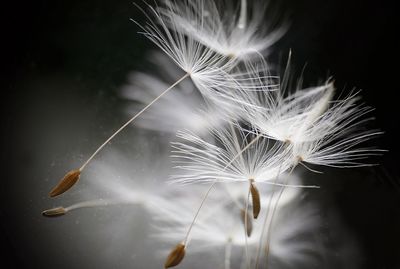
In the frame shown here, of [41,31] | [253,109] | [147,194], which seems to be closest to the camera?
[253,109]

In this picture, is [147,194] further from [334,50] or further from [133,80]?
[334,50]

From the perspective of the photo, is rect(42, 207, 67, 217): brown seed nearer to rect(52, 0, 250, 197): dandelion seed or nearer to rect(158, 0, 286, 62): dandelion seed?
rect(52, 0, 250, 197): dandelion seed

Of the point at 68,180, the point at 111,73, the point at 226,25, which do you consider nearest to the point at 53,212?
the point at 68,180

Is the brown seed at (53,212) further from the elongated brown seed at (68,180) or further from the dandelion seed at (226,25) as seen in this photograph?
the dandelion seed at (226,25)

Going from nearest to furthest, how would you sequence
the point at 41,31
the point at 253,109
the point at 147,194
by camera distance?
the point at 253,109
the point at 147,194
the point at 41,31

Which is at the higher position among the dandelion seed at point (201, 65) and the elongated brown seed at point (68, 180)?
the dandelion seed at point (201, 65)

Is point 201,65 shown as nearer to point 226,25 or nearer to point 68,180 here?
point 226,25

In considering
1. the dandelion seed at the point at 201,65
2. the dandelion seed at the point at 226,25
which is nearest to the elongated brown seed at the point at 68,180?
the dandelion seed at the point at 201,65

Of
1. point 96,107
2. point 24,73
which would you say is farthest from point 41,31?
point 96,107

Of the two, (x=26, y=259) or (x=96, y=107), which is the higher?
(x=96, y=107)
